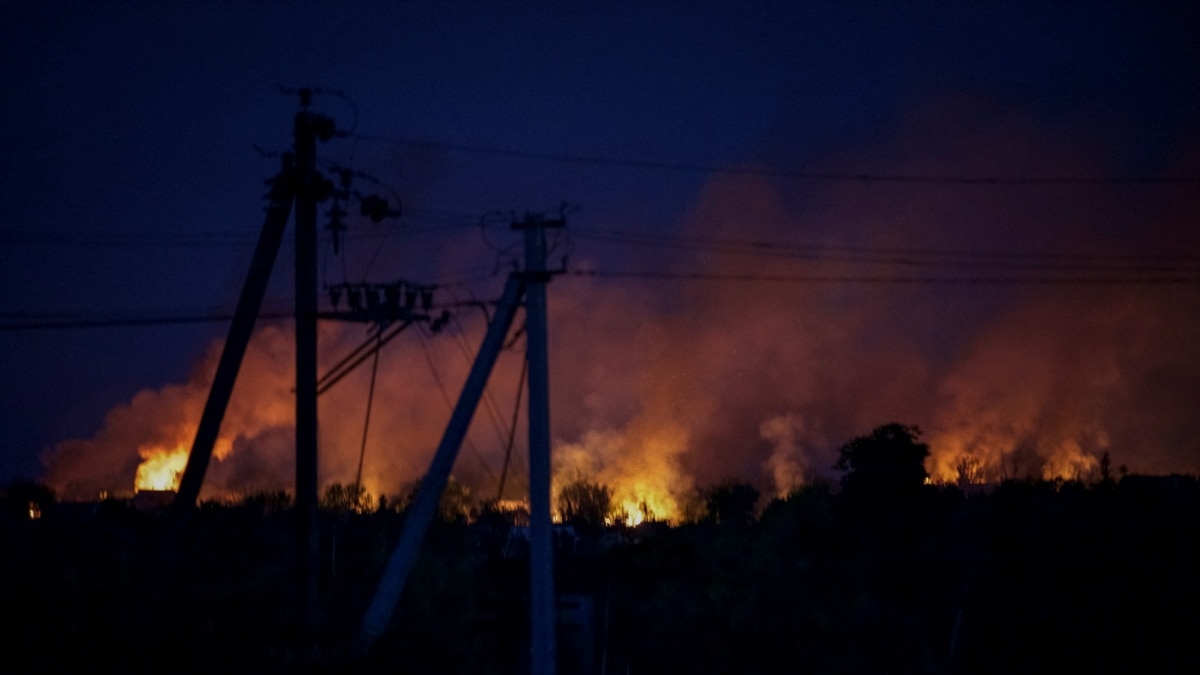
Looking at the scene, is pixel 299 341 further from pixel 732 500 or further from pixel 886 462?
pixel 732 500

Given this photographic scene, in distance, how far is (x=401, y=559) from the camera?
71.9 ft

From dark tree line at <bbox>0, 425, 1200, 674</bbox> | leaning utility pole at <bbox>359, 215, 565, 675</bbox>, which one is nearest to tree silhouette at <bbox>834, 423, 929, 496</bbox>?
dark tree line at <bbox>0, 425, 1200, 674</bbox>

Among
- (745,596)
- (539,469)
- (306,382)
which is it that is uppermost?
(306,382)

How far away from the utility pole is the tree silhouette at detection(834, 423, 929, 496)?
14.0 m

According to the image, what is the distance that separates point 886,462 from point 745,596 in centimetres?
517

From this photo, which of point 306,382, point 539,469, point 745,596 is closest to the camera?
point 539,469

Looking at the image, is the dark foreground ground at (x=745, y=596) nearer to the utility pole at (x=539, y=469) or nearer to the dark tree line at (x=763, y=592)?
the dark tree line at (x=763, y=592)

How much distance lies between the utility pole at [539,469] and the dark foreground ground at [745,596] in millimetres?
4685

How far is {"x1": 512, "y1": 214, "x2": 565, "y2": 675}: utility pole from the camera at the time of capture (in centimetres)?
1984

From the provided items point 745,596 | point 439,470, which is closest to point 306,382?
point 439,470

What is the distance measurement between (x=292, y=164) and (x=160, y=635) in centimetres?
938

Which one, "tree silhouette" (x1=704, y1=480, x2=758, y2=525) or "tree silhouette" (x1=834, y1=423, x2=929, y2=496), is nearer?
"tree silhouette" (x1=834, y1=423, x2=929, y2=496)

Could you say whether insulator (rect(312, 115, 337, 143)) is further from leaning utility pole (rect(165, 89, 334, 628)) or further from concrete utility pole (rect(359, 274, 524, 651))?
concrete utility pole (rect(359, 274, 524, 651))

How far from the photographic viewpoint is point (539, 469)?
20.0m
